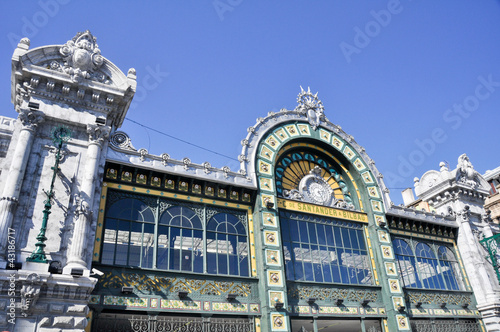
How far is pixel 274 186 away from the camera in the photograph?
2105 centimetres

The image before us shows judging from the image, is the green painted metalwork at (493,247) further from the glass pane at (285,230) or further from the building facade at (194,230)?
the glass pane at (285,230)

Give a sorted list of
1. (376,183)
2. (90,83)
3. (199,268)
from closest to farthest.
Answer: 1. (90,83)
2. (199,268)
3. (376,183)

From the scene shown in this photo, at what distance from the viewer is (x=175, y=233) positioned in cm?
1794

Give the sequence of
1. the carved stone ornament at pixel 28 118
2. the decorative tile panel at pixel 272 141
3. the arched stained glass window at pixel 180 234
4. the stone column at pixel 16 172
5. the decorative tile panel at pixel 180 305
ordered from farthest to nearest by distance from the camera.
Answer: the decorative tile panel at pixel 272 141 → the arched stained glass window at pixel 180 234 → the decorative tile panel at pixel 180 305 → the carved stone ornament at pixel 28 118 → the stone column at pixel 16 172

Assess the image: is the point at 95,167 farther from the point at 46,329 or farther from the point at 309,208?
the point at 309,208

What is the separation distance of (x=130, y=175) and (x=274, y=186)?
7.16 m

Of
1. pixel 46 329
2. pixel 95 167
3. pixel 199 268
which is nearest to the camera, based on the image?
pixel 46 329

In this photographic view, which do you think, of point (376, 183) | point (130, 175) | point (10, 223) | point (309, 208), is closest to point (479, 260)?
point (376, 183)

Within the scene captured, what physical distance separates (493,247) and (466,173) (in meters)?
5.10

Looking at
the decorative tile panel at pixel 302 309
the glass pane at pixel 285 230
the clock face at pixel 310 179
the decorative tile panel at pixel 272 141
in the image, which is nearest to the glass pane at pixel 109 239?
the glass pane at pixel 285 230

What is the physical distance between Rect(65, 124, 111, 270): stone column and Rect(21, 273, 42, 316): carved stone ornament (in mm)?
1068

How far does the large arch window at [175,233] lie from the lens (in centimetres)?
1711

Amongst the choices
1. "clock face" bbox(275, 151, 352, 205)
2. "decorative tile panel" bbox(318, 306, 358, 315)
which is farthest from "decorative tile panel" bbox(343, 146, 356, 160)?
"decorative tile panel" bbox(318, 306, 358, 315)

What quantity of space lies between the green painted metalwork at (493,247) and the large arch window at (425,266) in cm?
226
